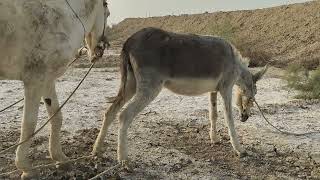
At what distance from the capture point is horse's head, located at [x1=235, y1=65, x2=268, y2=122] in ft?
31.0

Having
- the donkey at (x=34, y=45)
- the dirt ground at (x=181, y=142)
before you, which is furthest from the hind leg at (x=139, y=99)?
the donkey at (x=34, y=45)

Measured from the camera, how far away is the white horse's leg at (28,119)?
6465 mm

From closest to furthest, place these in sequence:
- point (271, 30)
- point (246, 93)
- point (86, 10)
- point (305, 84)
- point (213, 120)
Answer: point (86, 10) < point (213, 120) < point (246, 93) < point (305, 84) < point (271, 30)

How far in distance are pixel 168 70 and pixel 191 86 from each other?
58cm

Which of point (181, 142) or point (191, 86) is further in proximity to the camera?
point (181, 142)

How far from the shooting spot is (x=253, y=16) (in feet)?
140

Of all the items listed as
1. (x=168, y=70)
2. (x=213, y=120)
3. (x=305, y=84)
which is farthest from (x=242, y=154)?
(x=305, y=84)

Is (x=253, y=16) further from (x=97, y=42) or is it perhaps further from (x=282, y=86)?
(x=97, y=42)

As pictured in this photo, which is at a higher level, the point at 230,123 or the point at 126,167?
the point at 230,123

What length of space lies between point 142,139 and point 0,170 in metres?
2.71

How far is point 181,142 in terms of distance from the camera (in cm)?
920

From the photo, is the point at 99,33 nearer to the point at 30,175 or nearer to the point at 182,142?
the point at 30,175

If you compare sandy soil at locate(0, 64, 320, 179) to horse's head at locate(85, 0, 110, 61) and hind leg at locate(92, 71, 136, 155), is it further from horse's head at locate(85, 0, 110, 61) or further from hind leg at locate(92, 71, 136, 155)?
horse's head at locate(85, 0, 110, 61)

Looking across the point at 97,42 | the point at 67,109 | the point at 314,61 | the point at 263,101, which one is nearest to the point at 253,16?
the point at 314,61
